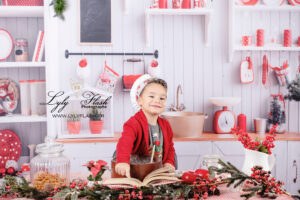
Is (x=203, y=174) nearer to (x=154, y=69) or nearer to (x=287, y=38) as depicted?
(x=154, y=69)

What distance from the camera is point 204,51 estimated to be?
2.96 metres

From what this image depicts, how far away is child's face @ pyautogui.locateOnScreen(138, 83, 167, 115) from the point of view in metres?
1.32

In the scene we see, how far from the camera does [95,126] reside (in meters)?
2.59

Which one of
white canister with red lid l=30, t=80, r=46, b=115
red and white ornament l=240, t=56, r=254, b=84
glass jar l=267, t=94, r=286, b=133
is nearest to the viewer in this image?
white canister with red lid l=30, t=80, r=46, b=115

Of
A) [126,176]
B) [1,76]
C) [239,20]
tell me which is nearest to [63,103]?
[1,76]

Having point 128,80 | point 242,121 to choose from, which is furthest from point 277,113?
point 128,80

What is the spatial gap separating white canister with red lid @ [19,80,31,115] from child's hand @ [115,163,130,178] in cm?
172

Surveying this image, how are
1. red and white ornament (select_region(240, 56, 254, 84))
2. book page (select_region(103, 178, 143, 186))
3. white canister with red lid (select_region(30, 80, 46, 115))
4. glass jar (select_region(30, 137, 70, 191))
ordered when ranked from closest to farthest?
book page (select_region(103, 178, 143, 186)), glass jar (select_region(30, 137, 70, 191)), white canister with red lid (select_region(30, 80, 46, 115)), red and white ornament (select_region(240, 56, 254, 84))

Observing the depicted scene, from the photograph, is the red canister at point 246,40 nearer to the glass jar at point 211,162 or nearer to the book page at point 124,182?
the glass jar at point 211,162

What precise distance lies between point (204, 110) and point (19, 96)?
5.71 ft

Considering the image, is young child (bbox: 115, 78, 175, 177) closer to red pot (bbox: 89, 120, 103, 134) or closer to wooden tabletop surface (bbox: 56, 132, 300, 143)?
wooden tabletop surface (bbox: 56, 132, 300, 143)

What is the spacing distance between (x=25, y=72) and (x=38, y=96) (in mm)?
369

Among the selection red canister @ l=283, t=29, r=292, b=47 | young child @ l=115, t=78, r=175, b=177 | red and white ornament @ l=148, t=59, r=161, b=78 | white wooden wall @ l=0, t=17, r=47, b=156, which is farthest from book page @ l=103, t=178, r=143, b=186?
red canister @ l=283, t=29, r=292, b=47

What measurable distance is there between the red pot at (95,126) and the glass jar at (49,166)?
136 cm
